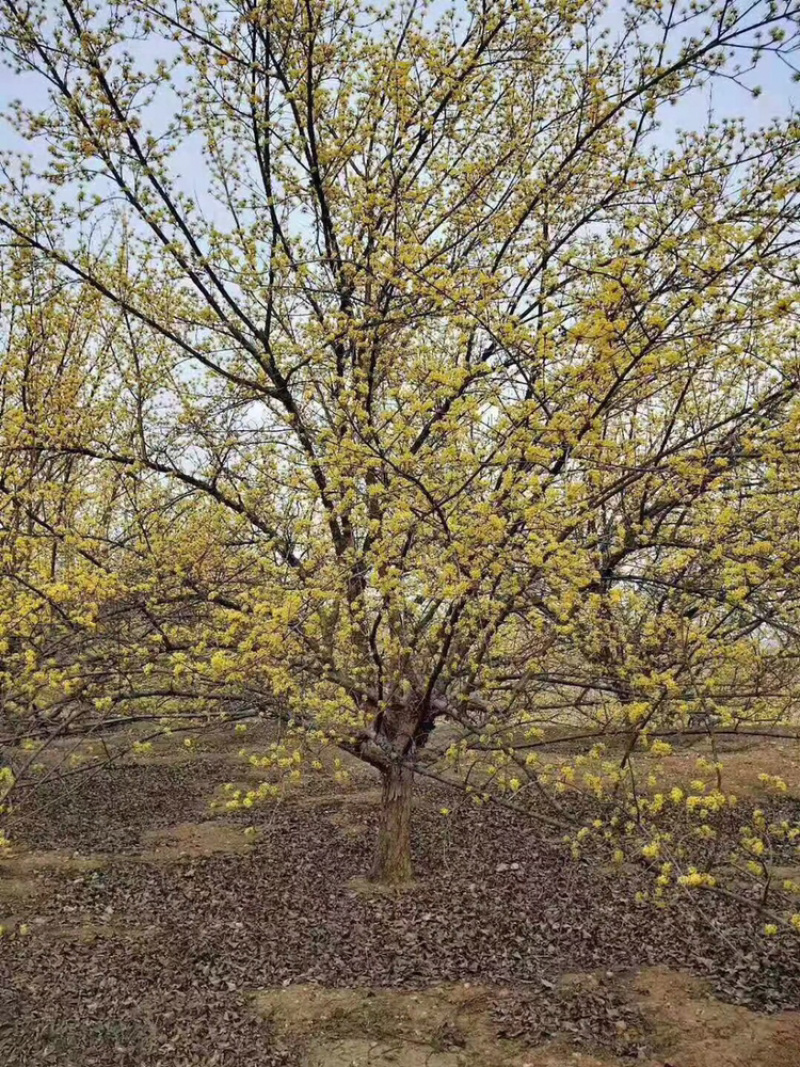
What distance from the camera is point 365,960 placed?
688 centimetres

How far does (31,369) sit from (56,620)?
459cm

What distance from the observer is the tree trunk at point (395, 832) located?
834 centimetres

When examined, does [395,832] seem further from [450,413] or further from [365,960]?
[450,413]

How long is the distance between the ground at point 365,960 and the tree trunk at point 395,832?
0.81 ft

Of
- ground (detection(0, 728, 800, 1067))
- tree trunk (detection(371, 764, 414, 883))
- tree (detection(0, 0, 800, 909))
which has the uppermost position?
tree (detection(0, 0, 800, 909))

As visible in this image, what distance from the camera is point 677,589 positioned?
5762 millimetres

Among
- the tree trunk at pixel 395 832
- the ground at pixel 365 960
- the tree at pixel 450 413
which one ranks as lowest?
the ground at pixel 365 960

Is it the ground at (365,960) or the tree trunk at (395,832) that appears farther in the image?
the tree trunk at (395,832)

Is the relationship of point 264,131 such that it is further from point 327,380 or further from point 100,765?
point 100,765

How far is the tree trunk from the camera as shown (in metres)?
8.34

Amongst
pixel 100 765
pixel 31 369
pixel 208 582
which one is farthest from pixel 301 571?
pixel 31 369

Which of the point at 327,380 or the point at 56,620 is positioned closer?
the point at 56,620

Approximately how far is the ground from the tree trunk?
0.81 feet

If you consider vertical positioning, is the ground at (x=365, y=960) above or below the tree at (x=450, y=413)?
below
